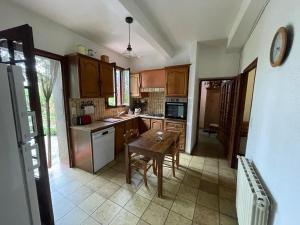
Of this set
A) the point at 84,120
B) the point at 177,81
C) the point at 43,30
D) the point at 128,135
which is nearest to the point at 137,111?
the point at 177,81

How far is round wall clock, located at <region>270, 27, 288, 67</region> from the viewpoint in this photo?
0.97 m

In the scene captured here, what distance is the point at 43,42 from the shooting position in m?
2.24

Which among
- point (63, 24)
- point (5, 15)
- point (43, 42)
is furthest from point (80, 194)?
point (63, 24)

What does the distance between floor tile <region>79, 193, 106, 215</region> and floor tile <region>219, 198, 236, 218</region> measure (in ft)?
5.77

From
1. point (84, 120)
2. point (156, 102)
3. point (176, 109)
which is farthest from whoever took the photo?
point (156, 102)

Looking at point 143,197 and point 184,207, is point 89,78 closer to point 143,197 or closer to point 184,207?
point 143,197

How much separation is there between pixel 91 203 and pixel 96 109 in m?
2.07

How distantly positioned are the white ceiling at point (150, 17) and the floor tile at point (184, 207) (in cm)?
276

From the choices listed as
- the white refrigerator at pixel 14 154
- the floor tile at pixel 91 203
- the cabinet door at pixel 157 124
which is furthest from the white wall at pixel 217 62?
the white refrigerator at pixel 14 154

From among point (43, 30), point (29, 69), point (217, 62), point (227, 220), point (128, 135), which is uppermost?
point (43, 30)

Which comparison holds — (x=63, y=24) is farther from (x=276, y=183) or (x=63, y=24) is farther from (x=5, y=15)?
(x=276, y=183)

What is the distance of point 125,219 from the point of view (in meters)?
1.73

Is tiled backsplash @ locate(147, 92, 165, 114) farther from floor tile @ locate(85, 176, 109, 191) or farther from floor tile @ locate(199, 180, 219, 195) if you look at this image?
floor tile @ locate(85, 176, 109, 191)

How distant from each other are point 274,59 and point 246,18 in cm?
111
